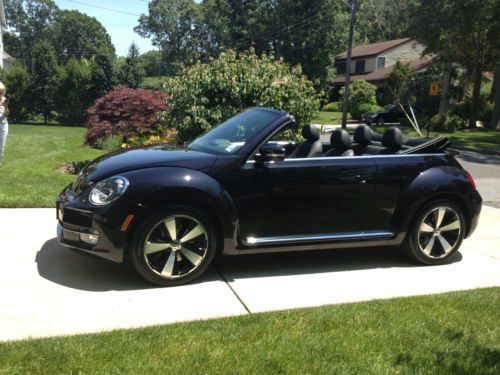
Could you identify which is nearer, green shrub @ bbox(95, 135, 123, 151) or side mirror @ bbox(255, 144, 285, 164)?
side mirror @ bbox(255, 144, 285, 164)

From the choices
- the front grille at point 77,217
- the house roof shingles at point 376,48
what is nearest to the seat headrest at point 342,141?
the front grille at point 77,217

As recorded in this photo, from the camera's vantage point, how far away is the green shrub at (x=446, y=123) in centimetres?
2844

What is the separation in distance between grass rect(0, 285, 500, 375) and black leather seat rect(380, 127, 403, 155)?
204 cm

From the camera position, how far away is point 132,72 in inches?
1239

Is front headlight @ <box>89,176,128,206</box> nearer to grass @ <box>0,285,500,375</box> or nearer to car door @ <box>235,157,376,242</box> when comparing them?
car door @ <box>235,157,376,242</box>

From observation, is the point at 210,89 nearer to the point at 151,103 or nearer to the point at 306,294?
the point at 151,103

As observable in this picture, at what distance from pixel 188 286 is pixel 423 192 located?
249 centimetres

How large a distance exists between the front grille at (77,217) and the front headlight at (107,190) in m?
0.12

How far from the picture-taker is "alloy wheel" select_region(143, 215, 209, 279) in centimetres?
423

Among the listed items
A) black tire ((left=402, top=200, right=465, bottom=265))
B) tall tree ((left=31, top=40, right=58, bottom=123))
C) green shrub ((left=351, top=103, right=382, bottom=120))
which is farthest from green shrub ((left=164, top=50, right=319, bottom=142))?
green shrub ((left=351, top=103, right=382, bottom=120))

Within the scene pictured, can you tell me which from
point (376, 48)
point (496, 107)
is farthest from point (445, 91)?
point (376, 48)

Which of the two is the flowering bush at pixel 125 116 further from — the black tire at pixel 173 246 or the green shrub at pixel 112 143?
the black tire at pixel 173 246

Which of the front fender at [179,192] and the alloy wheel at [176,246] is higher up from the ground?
the front fender at [179,192]

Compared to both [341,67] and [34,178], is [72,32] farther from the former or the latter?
[34,178]
